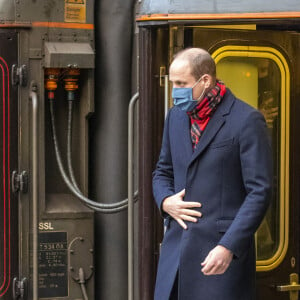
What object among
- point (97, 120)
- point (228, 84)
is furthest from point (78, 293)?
point (228, 84)

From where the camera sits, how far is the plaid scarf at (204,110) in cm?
343

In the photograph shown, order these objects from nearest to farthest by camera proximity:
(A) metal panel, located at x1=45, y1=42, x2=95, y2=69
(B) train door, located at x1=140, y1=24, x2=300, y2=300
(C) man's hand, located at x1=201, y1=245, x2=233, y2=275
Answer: (C) man's hand, located at x1=201, y1=245, x2=233, y2=275
(B) train door, located at x1=140, y1=24, x2=300, y2=300
(A) metal panel, located at x1=45, y1=42, x2=95, y2=69

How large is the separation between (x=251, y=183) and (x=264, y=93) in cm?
133

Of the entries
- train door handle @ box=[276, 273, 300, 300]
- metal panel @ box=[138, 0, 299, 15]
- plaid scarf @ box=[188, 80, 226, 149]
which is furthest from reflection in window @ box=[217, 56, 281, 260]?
plaid scarf @ box=[188, 80, 226, 149]

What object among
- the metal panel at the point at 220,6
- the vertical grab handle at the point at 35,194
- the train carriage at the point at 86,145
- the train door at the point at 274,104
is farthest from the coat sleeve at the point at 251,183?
the vertical grab handle at the point at 35,194

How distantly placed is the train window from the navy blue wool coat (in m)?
0.98

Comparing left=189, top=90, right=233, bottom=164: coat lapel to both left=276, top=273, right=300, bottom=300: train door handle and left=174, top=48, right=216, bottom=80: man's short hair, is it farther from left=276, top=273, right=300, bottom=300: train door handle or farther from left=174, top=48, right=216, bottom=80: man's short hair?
left=276, top=273, right=300, bottom=300: train door handle

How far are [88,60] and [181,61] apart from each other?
1.99m

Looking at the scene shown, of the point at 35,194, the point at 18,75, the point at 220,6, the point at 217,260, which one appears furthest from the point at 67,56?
the point at 217,260

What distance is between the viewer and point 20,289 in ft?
17.5

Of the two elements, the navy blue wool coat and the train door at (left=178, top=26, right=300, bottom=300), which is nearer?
the navy blue wool coat

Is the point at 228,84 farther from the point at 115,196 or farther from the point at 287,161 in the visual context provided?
the point at 115,196

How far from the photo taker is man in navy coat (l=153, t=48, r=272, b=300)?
3.33 metres

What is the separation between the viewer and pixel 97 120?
18.4 ft
